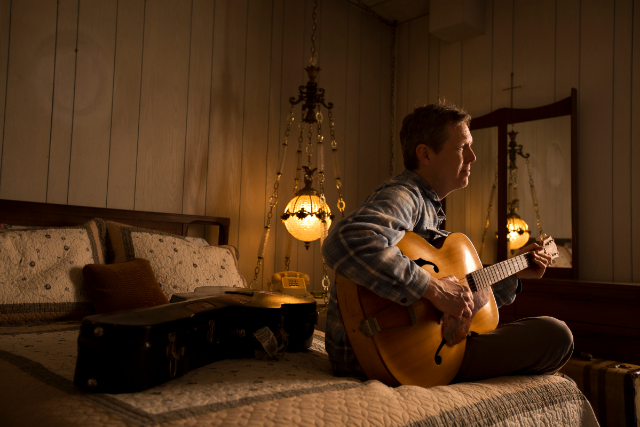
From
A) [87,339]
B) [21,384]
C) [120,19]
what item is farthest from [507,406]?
[120,19]

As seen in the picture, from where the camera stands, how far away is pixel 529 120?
320 centimetres

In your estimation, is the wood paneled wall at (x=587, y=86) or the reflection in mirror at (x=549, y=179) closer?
the wood paneled wall at (x=587, y=86)

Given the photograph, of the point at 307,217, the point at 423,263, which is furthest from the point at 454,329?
the point at 307,217

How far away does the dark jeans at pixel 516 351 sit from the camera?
4.07ft

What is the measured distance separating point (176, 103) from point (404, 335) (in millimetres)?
2104

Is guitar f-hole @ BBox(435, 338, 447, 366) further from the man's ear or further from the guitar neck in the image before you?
the man's ear

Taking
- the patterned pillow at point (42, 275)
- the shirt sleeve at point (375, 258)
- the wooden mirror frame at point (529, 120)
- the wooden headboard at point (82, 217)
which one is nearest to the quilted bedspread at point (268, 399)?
the shirt sleeve at point (375, 258)

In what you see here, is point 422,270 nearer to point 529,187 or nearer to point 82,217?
point 82,217

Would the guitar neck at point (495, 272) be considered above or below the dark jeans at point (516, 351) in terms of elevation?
above

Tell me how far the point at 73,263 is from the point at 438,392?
142 centimetres

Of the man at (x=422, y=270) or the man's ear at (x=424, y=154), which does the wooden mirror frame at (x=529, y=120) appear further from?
the man's ear at (x=424, y=154)

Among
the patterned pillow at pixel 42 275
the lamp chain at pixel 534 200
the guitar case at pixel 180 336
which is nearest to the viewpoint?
the guitar case at pixel 180 336

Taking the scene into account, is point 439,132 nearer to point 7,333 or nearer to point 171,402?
point 171,402

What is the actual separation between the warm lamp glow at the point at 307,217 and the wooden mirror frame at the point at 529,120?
127 centimetres
